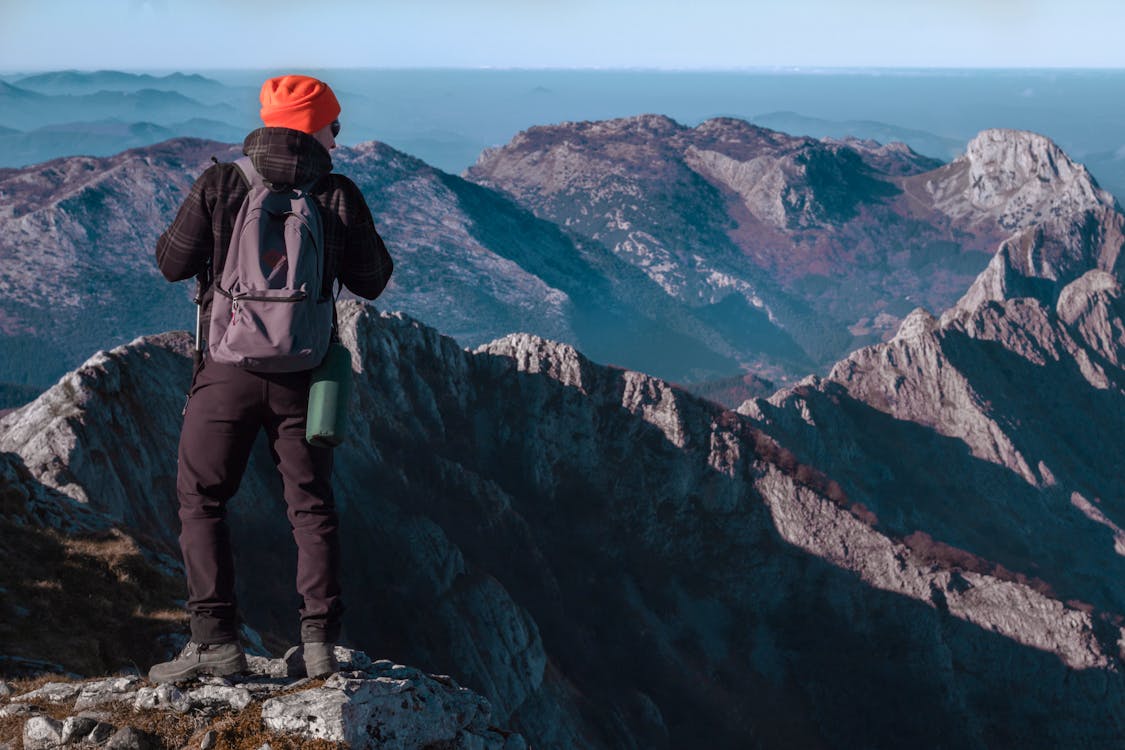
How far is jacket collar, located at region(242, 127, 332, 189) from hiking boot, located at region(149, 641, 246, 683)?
17.8 feet

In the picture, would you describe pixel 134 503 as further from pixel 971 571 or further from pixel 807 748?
pixel 971 571

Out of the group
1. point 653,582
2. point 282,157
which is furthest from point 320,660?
point 653,582

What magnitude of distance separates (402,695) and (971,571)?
76.4 metres

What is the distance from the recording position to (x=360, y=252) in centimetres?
1084

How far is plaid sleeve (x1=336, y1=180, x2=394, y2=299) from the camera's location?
1064 centimetres

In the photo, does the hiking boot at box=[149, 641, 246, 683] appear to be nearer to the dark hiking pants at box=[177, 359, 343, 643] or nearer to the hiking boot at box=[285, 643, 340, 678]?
the dark hiking pants at box=[177, 359, 343, 643]

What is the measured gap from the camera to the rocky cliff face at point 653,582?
51406 mm

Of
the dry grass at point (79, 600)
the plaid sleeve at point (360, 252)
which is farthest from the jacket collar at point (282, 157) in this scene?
the dry grass at point (79, 600)

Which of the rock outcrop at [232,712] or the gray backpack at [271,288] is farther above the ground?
the gray backpack at [271,288]

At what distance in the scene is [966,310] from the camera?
138 metres

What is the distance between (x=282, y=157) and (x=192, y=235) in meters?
1.37

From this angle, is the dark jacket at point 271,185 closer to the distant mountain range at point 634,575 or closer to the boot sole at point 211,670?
the boot sole at point 211,670

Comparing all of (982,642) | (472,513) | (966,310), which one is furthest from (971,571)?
(966,310)

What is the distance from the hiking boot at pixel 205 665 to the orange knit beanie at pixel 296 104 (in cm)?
612
